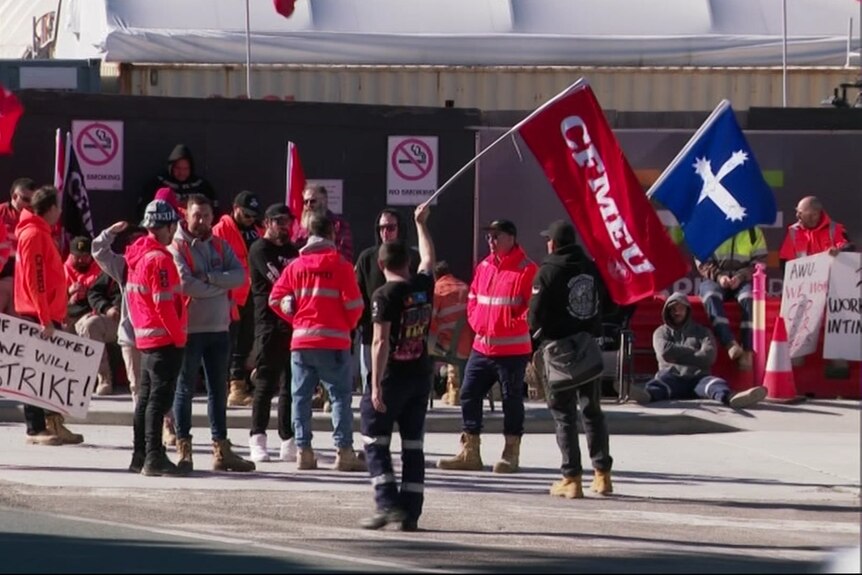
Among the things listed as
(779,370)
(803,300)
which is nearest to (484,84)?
(803,300)

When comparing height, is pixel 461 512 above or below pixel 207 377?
below

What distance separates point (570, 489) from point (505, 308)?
152 cm

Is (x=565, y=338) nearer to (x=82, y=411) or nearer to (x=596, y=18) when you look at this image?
(x=82, y=411)

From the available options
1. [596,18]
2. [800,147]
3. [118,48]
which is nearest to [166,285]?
[800,147]

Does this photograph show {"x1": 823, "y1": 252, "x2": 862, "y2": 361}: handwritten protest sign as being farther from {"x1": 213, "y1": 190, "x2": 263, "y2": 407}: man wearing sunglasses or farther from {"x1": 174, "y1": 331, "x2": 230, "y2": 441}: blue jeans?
{"x1": 174, "y1": 331, "x2": 230, "y2": 441}: blue jeans

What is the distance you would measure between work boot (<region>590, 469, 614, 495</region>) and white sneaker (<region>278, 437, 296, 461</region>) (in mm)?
2398

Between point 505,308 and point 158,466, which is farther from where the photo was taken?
point 505,308

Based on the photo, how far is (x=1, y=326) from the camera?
1405 cm

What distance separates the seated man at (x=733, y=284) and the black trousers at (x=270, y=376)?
510 centimetres

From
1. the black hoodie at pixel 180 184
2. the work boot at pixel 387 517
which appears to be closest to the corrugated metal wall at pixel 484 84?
the black hoodie at pixel 180 184

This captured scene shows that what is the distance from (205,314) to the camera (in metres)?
13.2

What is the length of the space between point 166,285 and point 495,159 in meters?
6.85

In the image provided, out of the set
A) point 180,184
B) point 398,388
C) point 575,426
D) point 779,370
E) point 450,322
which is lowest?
point 575,426

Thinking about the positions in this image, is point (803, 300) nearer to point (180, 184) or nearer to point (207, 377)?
point (180, 184)
